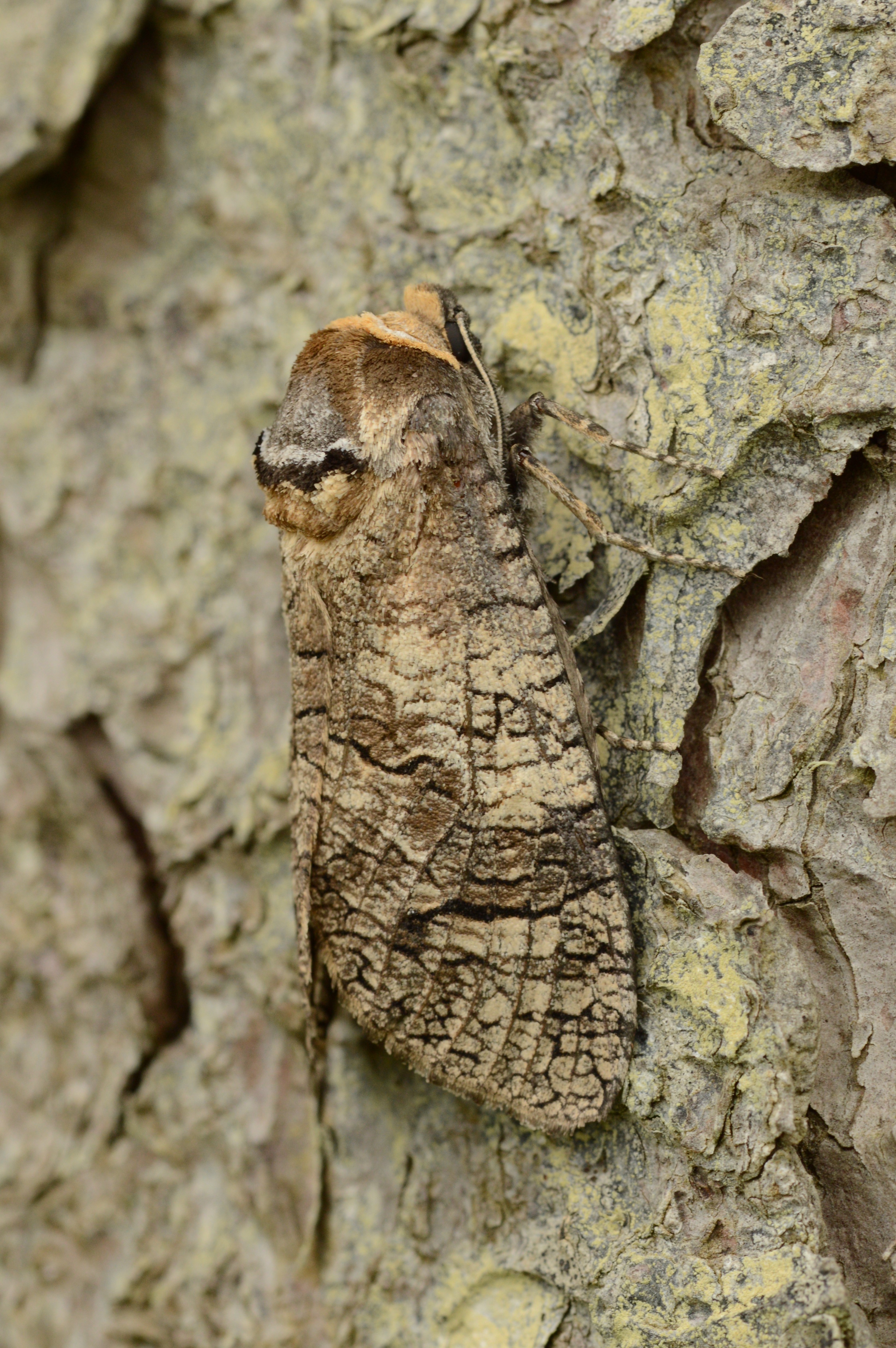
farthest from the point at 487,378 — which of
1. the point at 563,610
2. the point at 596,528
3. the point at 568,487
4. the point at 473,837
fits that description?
the point at 473,837

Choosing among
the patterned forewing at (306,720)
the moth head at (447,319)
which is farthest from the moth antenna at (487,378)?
the patterned forewing at (306,720)

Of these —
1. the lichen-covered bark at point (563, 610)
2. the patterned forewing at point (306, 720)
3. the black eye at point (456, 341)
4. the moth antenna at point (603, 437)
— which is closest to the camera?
the lichen-covered bark at point (563, 610)

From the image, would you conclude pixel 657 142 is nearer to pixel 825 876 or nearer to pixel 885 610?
pixel 885 610

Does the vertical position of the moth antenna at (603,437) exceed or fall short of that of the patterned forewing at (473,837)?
it exceeds it

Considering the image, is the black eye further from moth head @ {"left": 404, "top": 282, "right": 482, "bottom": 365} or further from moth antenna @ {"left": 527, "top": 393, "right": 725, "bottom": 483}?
moth antenna @ {"left": 527, "top": 393, "right": 725, "bottom": 483}

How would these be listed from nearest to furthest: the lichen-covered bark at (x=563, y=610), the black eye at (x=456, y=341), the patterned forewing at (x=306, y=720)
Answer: the lichen-covered bark at (x=563, y=610) < the patterned forewing at (x=306, y=720) < the black eye at (x=456, y=341)

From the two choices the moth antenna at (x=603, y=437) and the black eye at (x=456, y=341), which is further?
the black eye at (x=456, y=341)

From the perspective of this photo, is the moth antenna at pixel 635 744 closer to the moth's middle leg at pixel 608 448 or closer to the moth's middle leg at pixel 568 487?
the moth's middle leg at pixel 608 448

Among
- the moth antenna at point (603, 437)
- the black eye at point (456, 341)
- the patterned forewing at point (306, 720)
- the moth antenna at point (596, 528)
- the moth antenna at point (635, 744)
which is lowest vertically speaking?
the patterned forewing at point (306, 720)
